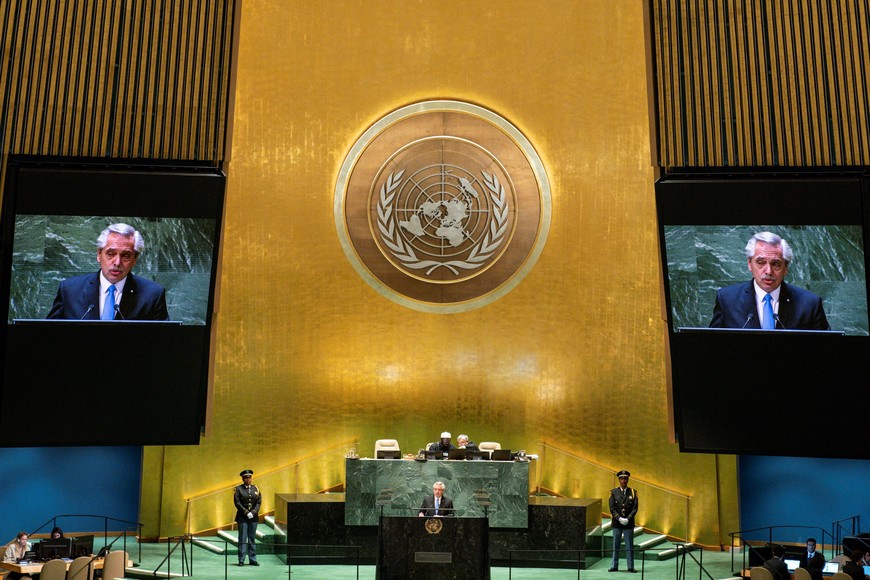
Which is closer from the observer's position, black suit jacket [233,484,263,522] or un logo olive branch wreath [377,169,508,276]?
black suit jacket [233,484,263,522]

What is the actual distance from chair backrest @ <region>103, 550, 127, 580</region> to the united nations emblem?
127 inches

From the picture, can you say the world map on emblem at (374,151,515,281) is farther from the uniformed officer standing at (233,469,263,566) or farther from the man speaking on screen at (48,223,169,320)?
the uniformed officer standing at (233,469,263,566)

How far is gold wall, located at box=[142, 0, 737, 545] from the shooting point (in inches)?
506

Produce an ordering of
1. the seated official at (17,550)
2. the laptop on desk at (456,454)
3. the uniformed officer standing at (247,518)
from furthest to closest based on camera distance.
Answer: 1. the laptop on desk at (456,454)
2. the uniformed officer standing at (247,518)
3. the seated official at (17,550)

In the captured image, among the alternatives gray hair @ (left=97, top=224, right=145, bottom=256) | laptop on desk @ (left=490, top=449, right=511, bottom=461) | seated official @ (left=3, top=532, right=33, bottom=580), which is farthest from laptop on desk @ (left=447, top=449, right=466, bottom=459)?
seated official @ (left=3, top=532, right=33, bottom=580)

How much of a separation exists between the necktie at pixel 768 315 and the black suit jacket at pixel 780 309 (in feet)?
0.20

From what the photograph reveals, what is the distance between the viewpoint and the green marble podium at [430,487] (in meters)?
11.3

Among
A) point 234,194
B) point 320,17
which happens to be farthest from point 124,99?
point 320,17

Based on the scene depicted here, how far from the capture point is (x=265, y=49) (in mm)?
13008

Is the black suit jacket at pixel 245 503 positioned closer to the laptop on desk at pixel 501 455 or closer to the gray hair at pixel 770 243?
the laptop on desk at pixel 501 455

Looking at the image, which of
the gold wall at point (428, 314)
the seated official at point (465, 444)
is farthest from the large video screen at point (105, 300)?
the seated official at point (465, 444)

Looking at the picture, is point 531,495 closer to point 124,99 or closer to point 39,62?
point 124,99

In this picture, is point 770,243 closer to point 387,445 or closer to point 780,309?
point 780,309

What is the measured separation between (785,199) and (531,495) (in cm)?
453
